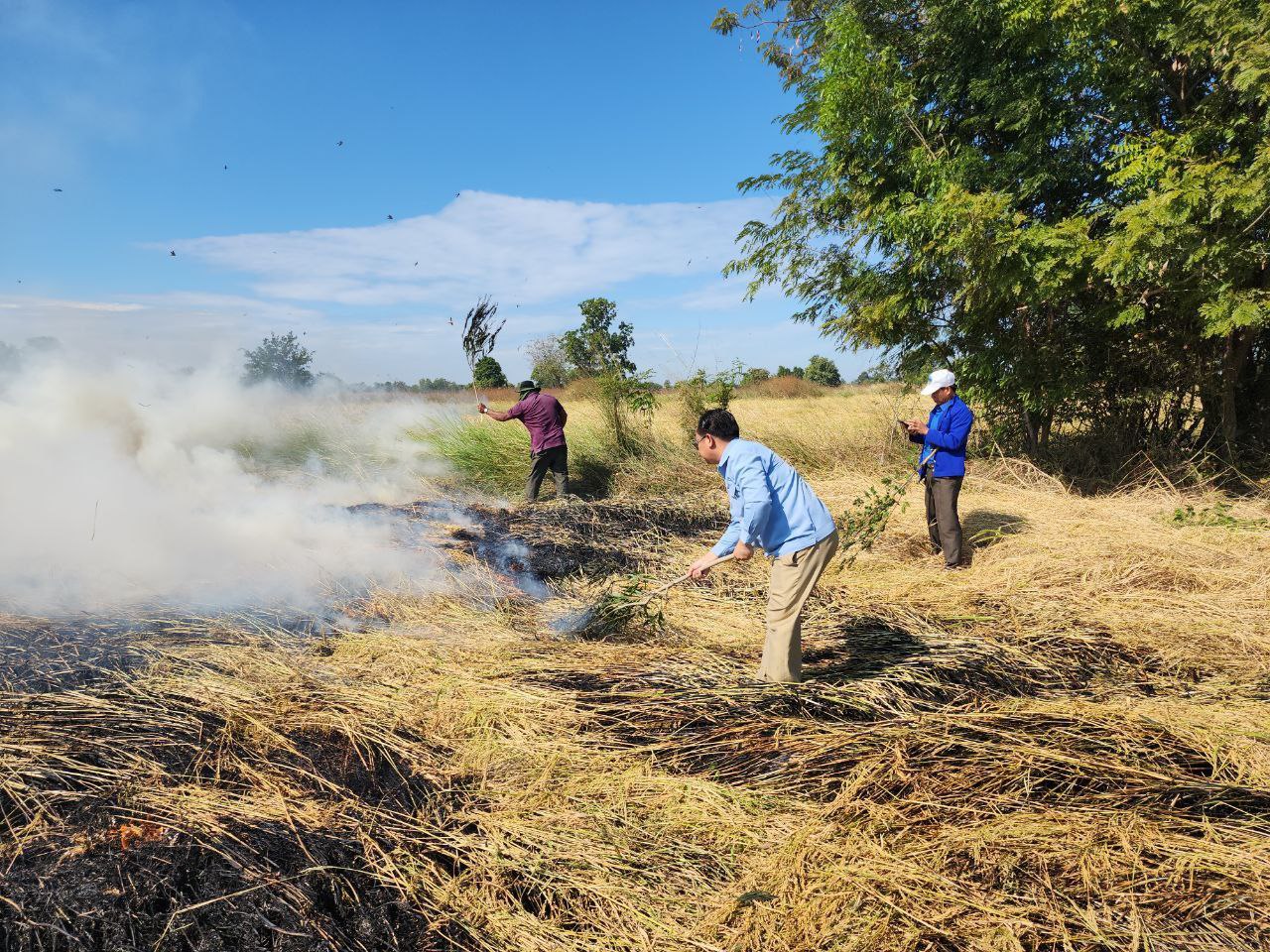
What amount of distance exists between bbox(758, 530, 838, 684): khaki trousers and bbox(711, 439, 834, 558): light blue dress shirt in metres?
0.06

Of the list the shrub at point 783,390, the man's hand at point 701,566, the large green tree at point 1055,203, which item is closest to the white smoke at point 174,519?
the man's hand at point 701,566

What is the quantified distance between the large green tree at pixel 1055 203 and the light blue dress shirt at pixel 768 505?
15.6ft

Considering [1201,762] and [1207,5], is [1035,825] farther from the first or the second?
[1207,5]

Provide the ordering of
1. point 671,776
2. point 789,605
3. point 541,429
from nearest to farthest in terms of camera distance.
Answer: point 671,776 → point 789,605 → point 541,429

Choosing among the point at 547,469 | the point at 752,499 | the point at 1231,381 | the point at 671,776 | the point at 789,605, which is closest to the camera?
the point at 671,776

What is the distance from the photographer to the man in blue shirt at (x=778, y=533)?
328 centimetres

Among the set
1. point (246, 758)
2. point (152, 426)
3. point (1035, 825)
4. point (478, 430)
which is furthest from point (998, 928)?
point (152, 426)

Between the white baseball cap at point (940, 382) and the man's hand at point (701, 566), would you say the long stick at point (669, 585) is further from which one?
the white baseball cap at point (940, 382)

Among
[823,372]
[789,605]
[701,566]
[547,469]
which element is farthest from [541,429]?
[823,372]

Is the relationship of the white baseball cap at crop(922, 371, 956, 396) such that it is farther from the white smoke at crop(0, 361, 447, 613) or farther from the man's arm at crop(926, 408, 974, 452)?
the white smoke at crop(0, 361, 447, 613)

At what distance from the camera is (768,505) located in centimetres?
324

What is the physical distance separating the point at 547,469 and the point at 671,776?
21.7 feet

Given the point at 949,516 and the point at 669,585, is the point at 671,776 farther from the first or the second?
the point at 949,516

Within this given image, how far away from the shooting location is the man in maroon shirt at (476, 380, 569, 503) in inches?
341
